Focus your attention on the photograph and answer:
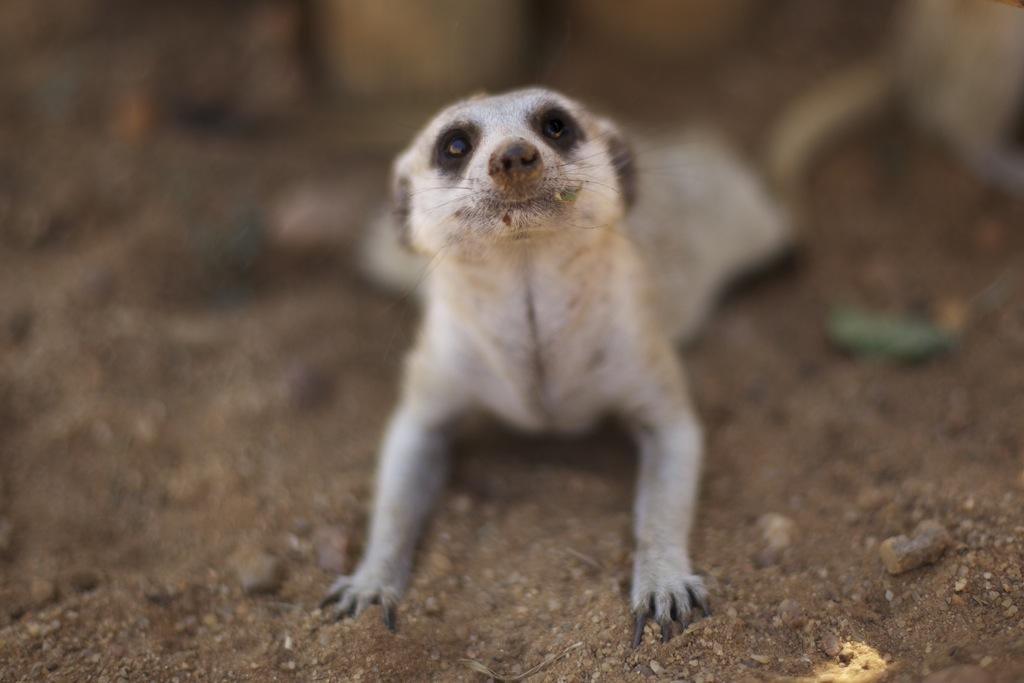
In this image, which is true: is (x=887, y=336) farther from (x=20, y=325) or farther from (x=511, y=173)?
(x=20, y=325)

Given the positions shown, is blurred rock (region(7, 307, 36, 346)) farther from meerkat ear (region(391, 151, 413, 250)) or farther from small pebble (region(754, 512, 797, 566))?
small pebble (region(754, 512, 797, 566))

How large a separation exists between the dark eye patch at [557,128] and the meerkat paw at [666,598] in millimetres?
1302

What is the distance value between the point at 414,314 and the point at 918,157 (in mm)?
2643

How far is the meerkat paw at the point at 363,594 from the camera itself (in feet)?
9.09

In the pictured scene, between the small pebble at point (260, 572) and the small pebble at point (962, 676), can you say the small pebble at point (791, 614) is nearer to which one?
the small pebble at point (962, 676)

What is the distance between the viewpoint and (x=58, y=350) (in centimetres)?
393

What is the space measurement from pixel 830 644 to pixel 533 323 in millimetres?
1265

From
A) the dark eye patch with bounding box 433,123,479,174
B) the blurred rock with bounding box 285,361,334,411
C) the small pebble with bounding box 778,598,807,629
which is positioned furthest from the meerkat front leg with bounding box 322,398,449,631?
the small pebble with bounding box 778,598,807,629

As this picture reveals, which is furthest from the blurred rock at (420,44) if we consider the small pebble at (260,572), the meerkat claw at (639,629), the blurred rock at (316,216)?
the meerkat claw at (639,629)

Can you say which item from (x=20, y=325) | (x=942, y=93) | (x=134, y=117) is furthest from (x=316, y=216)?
(x=942, y=93)

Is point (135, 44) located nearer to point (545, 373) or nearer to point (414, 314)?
point (414, 314)

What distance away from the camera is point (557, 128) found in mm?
2842

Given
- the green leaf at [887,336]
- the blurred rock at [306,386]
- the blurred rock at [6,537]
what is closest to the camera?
the blurred rock at [6,537]

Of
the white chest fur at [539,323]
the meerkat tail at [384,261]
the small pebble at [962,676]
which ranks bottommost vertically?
the small pebble at [962,676]
